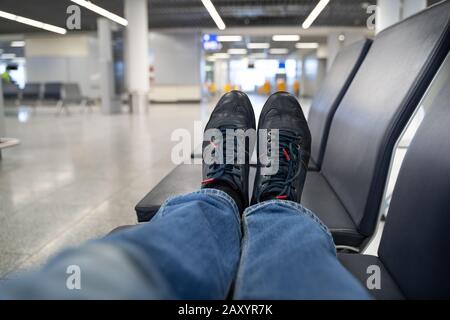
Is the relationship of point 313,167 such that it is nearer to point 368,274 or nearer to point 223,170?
point 223,170

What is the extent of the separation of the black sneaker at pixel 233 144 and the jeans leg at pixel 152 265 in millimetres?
258

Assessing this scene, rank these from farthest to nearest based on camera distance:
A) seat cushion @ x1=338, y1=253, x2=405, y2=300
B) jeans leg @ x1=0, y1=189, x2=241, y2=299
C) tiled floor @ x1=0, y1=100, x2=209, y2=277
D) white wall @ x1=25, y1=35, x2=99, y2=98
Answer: white wall @ x1=25, y1=35, x2=99, y2=98
tiled floor @ x1=0, y1=100, x2=209, y2=277
seat cushion @ x1=338, y1=253, x2=405, y2=300
jeans leg @ x1=0, y1=189, x2=241, y2=299

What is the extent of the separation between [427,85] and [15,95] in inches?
417

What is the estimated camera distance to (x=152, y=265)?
47cm

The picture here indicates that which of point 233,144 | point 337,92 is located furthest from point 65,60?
point 233,144

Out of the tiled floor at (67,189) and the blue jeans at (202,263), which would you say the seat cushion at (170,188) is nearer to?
the blue jeans at (202,263)

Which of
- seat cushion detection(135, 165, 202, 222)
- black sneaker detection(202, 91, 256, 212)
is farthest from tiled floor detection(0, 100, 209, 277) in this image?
black sneaker detection(202, 91, 256, 212)

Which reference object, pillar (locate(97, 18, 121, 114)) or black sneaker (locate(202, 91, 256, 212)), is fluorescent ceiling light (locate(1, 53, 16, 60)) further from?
black sneaker (locate(202, 91, 256, 212))

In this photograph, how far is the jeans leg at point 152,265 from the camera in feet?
1.38

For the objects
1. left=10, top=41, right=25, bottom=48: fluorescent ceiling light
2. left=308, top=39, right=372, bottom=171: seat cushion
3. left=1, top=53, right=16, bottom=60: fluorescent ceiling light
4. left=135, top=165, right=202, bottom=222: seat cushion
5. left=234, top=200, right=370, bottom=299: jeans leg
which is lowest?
left=135, top=165, right=202, bottom=222: seat cushion

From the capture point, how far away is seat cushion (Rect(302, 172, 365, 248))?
90 centimetres

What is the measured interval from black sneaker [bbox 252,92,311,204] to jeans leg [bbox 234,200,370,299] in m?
0.17

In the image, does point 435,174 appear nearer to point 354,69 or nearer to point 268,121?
point 268,121

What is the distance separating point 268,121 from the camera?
1.20 metres
